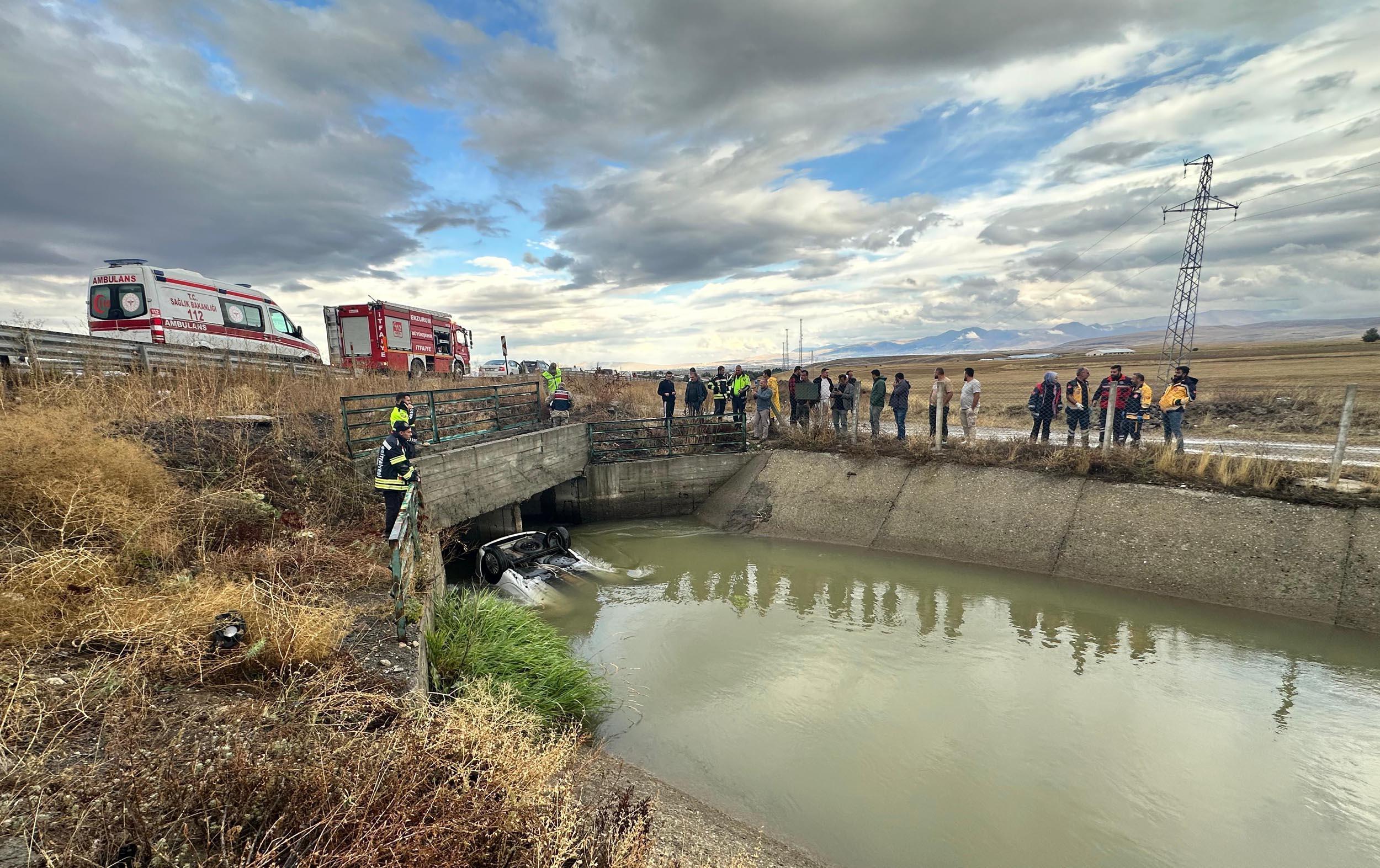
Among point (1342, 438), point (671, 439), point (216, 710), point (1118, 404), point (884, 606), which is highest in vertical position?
point (1118, 404)

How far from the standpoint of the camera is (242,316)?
1633cm

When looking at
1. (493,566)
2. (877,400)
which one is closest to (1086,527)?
(877,400)

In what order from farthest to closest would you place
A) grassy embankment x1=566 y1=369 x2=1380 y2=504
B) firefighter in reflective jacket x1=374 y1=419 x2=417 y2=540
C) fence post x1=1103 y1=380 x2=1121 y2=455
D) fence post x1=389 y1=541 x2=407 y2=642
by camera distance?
fence post x1=1103 y1=380 x2=1121 y2=455 → grassy embankment x1=566 y1=369 x2=1380 y2=504 → firefighter in reflective jacket x1=374 y1=419 x2=417 y2=540 → fence post x1=389 y1=541 x2=407 y2=642

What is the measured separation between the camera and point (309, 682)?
3.82m

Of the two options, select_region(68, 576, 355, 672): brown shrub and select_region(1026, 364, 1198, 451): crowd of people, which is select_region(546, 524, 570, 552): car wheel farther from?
select_region(1026, 364, 1198, 451): crowd of people

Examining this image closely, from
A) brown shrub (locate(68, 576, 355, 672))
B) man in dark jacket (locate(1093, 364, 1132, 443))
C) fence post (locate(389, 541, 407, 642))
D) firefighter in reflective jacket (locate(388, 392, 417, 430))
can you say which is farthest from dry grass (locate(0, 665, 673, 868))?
man in dark jacket (locate(1093, 364, 1132, 443))

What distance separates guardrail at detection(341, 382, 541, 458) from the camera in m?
10.2

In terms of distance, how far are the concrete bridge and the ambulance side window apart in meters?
9.49

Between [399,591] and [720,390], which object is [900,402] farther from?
[399,591]

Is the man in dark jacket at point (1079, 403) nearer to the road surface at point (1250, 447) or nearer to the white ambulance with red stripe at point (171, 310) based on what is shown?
the road surface at point (1250, 447)

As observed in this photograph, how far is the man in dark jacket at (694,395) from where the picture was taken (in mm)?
17531

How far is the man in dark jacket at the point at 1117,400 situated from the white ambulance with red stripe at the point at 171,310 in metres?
20.0

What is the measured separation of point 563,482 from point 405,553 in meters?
9.36

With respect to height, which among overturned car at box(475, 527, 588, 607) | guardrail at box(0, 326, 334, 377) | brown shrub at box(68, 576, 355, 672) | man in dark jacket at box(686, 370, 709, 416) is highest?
guardrail at box(0, 326, 334, 377)
